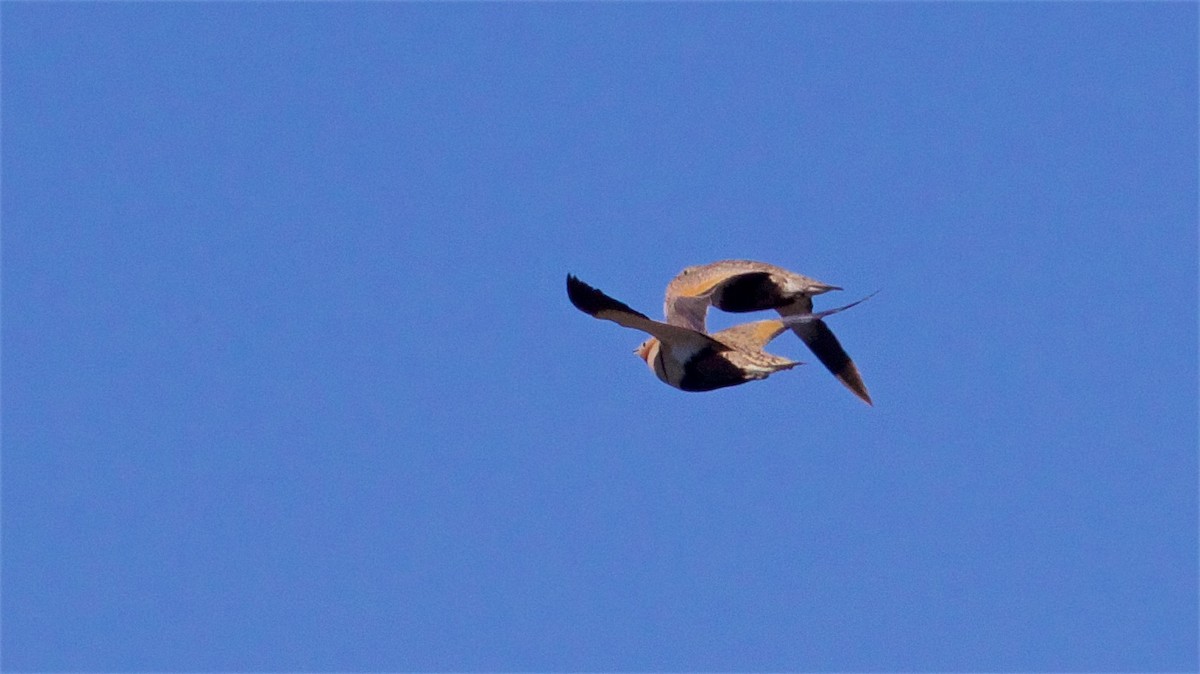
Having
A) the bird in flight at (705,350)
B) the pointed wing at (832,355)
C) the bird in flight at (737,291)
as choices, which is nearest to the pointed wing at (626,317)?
the bird in flight at (705,350)


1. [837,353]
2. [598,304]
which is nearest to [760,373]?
[598,304]

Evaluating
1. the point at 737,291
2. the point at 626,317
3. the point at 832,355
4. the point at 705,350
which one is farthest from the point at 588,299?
the point at 832,355

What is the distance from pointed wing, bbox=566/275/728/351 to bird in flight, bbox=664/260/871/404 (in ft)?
2.08

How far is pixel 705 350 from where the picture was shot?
54.6ft

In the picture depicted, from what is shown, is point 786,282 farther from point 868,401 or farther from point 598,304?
point 598,304

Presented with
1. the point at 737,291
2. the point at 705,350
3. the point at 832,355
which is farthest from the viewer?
the point at 832,355

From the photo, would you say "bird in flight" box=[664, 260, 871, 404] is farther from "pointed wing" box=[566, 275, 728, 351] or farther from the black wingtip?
the black wingtip

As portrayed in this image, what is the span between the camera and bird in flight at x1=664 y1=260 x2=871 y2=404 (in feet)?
58.0

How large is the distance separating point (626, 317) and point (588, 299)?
0.58 m

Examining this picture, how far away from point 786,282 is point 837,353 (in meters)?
1.61

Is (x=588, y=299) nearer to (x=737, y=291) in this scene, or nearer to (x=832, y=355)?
(x=737, y=291)

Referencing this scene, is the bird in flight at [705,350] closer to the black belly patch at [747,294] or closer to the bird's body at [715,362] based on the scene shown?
the bird's body at [715,362]

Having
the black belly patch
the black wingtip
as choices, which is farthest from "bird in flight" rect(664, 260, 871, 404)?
the black wingtip

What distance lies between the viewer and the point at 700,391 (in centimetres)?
1716
